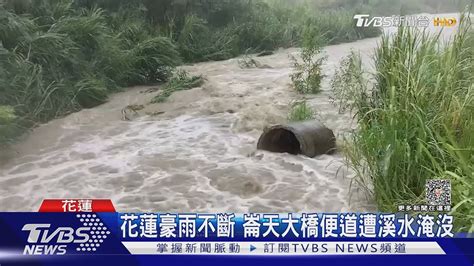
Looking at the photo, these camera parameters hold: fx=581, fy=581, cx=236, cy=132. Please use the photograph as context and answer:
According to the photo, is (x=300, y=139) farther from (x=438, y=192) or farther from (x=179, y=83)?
(x=438, y=192)

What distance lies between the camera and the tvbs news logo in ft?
5.89

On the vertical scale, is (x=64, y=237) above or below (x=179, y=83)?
below

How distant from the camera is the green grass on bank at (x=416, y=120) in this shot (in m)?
2.11

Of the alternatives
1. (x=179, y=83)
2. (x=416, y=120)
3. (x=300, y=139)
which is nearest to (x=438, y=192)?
(x=416, y=120)

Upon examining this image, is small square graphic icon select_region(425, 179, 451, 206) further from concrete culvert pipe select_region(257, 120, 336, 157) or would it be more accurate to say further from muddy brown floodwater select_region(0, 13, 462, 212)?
concrete culvert pipe select_region(257, 120, 336, 157)

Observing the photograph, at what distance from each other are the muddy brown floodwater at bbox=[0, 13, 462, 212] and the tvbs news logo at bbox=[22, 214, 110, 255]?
0.09m

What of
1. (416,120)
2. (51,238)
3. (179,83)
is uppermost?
(179,83)

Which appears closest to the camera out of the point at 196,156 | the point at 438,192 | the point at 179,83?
the point at 438,192

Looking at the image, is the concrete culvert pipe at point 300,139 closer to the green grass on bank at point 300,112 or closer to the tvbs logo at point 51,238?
the green grass on bank at point 300,112

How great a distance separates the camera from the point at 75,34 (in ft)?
9.71

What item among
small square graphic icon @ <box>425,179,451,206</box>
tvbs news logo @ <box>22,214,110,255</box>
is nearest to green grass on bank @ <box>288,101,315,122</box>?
small square graphic icon @ <box>425,179,451,206</box>

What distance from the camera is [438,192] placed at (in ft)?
5.90

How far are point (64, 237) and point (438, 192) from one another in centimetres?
117

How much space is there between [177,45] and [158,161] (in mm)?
586
